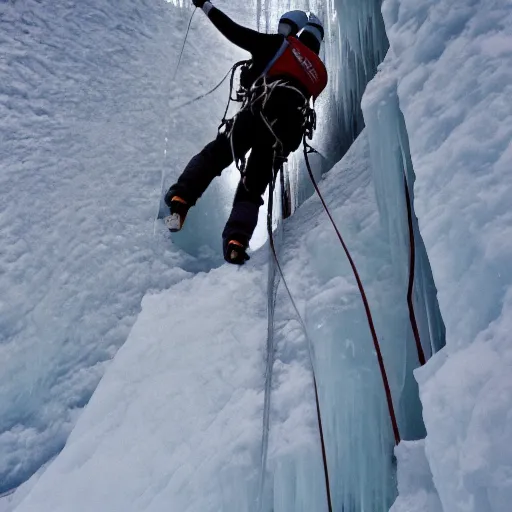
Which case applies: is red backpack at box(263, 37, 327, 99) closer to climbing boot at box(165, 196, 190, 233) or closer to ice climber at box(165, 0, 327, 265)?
ice climber at box(165, 0, 327, 265)

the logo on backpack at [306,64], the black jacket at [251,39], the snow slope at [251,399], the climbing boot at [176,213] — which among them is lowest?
the snow slope at [251,399]

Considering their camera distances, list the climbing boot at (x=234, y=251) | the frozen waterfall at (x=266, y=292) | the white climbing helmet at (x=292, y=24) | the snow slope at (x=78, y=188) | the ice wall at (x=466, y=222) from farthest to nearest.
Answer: the white climbing helmet at (x=292, y=24), the snow slope at (x=78, y=188), the climbing boot at (x=234, y=251), the frozen waterfall at (x=266, y=292), the ice wall at (x=466, y=222)

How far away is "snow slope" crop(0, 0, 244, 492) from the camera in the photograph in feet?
6.02

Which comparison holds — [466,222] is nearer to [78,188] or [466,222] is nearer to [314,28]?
[314,28]

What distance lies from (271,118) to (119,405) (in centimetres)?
121

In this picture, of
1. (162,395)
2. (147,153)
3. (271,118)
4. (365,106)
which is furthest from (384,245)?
(147,153)

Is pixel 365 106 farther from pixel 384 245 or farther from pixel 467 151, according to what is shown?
pixel 467 151

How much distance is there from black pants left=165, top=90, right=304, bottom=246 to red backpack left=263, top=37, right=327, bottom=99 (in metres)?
0.09

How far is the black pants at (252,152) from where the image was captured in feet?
5.87

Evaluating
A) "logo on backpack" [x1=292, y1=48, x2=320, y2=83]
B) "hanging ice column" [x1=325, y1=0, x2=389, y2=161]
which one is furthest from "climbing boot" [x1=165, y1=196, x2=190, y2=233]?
"hanging ice column" [x1=325, y1=0, x2=389, y2=161]

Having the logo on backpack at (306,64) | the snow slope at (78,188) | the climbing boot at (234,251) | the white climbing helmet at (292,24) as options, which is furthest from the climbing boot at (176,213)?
the white climbing helmet at (292,24)

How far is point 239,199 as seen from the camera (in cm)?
179

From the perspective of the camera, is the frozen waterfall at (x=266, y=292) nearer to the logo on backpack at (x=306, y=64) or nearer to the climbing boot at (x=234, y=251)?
the climbing boot at (x=234, y=251)

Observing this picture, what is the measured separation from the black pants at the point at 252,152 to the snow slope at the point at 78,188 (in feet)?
1.55
